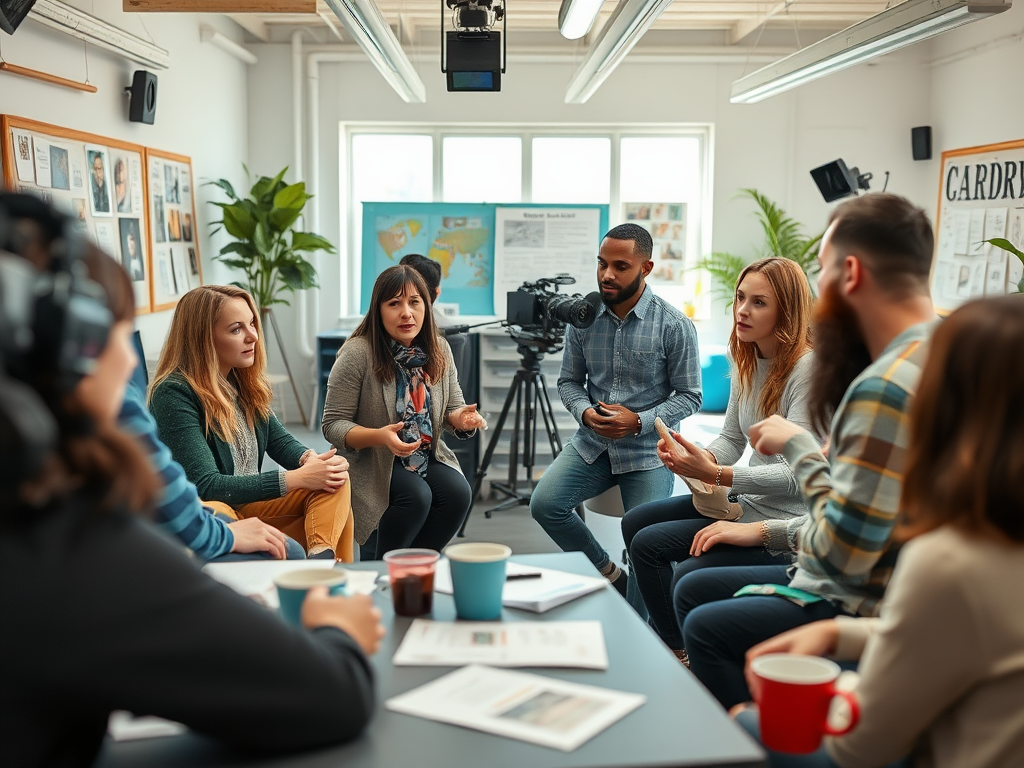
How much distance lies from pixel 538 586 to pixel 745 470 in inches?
43.7

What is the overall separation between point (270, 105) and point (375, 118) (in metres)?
0.81

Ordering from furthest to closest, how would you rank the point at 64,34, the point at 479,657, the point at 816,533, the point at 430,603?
the point at 64,34
the point at 816,533
the point at 430,603
the point at 479,657

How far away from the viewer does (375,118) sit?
23.7 ft

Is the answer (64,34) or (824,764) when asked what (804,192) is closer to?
(64,34)

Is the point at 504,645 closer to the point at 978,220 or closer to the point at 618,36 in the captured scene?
the point at 618,36

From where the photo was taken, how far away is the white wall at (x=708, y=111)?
7.18m

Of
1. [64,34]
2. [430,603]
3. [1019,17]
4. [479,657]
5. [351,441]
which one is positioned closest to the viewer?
[479,657]

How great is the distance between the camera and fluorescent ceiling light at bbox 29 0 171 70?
3.88 m

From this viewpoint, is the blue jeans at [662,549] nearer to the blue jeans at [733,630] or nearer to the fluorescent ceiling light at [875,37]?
the blue jeans at [733,630]

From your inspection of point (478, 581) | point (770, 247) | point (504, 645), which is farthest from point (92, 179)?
point (770, 247)

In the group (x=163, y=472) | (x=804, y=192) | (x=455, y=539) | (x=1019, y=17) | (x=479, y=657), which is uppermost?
(x=1019, y=17)

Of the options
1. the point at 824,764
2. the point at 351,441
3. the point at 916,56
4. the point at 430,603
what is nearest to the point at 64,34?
the point at 351,441

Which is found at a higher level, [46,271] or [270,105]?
[270,105]

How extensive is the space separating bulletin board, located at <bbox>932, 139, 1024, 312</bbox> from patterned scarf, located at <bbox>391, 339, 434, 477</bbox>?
407cm
